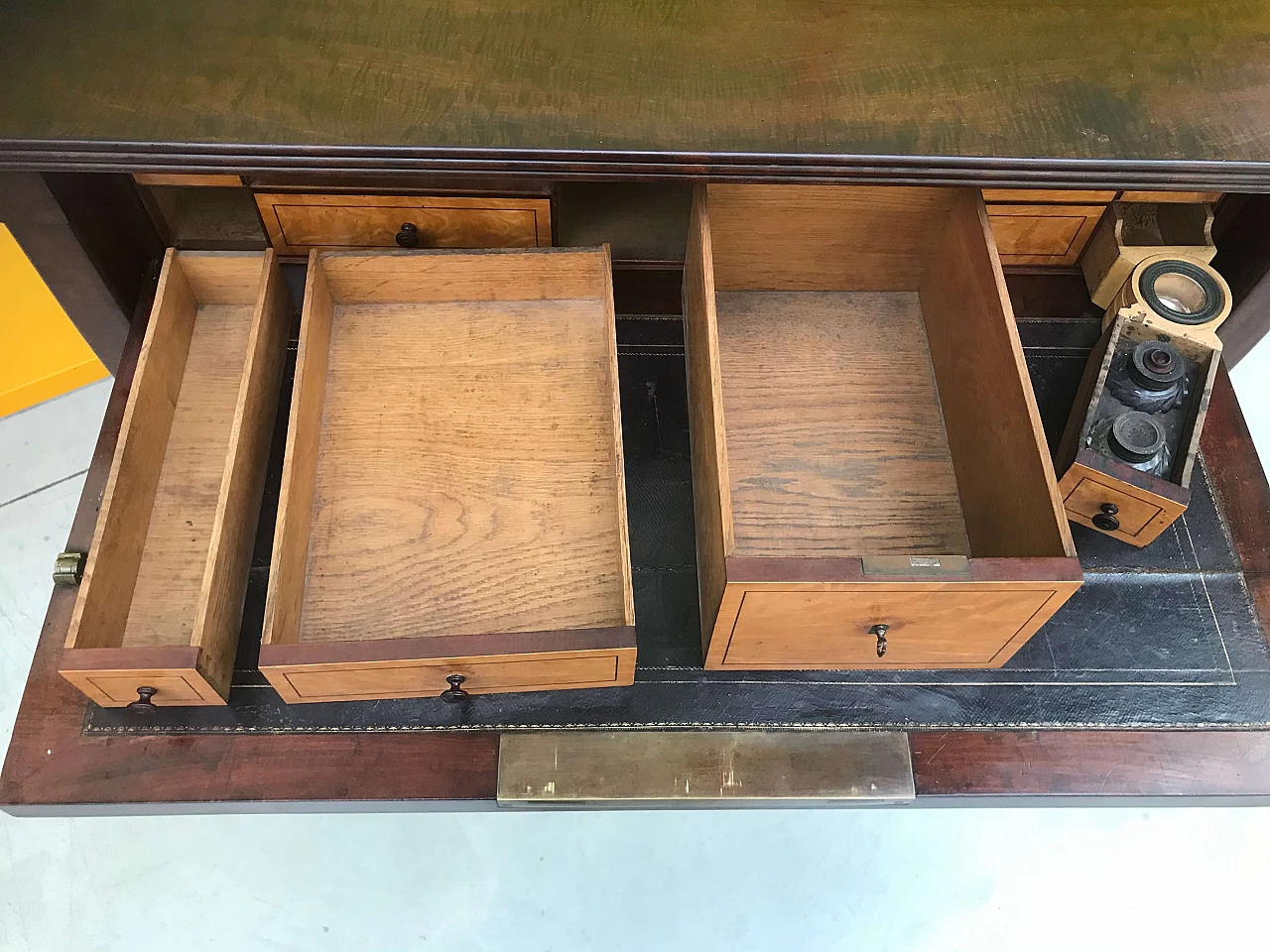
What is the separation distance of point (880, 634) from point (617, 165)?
512 mm

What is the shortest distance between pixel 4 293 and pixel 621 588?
46.5 inches

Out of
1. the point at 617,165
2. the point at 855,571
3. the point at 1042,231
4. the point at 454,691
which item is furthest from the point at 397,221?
the point at 1042,231

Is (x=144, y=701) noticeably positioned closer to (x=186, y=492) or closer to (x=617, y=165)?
(x=186, y=492)

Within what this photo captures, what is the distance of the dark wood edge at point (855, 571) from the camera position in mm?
856

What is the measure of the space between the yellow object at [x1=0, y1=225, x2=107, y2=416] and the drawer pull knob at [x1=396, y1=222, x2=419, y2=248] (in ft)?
2.26

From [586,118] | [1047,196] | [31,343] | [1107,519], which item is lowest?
[1107,519]

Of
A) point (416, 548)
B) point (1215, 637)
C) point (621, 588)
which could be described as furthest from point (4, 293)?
point (1215, 637)

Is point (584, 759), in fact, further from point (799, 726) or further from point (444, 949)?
point (444, 949)

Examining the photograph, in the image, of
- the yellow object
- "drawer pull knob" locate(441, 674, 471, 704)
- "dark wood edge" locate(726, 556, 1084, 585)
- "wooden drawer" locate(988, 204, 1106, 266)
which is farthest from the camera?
the yellow object

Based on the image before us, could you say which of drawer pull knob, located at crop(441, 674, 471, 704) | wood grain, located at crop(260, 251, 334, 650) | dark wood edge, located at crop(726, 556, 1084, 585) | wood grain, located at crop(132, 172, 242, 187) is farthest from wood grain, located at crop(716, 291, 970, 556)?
wood grain, located at crop(132, 172, 242, 187)

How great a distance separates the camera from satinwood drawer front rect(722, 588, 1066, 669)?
35.0 inches

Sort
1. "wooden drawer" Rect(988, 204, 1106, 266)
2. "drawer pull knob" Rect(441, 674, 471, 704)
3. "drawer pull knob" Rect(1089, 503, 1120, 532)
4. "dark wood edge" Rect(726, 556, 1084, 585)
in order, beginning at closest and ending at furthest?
"dark wood edge" Rect(726, 556, 1084, 585), "drawer pull knob" Rect(441, 674, 471, 704), "drawer pull knob" Rect(1089, 503, 1120, 532), "wooden drawer" Rect(988, 204, 1106, 266)

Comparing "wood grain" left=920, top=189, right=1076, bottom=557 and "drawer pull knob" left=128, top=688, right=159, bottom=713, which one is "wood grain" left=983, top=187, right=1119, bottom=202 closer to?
"wood grain" left=920, top=189, right=1076, bottom=557

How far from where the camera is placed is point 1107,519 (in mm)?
1091
